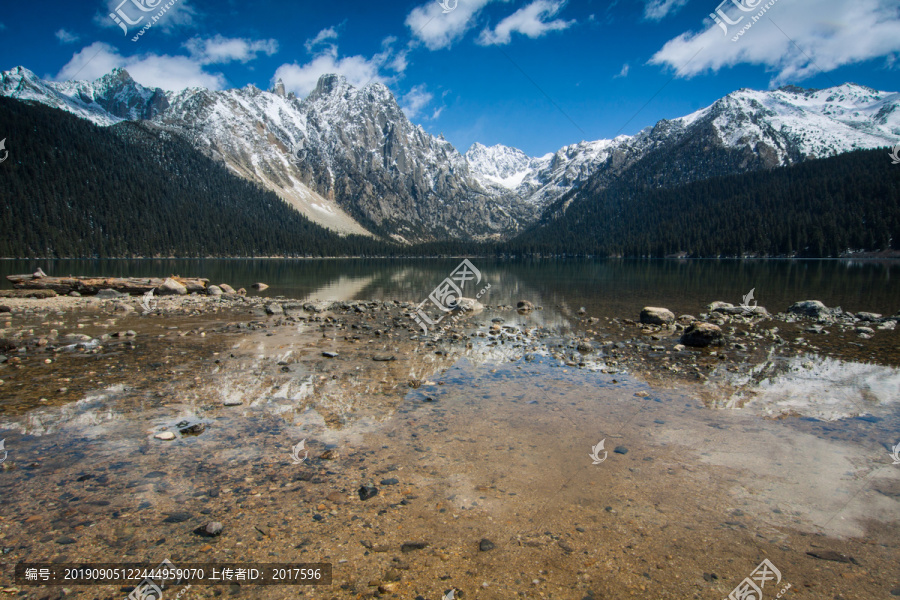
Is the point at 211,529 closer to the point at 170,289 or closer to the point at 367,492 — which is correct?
the point at 367,492

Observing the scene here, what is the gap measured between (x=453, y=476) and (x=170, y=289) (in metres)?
34.2

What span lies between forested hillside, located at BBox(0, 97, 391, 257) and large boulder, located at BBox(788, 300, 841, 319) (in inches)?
6567

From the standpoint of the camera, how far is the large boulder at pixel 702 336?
16.4m

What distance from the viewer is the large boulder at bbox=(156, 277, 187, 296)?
32000 millimetres

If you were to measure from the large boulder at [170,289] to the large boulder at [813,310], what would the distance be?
4323 cm

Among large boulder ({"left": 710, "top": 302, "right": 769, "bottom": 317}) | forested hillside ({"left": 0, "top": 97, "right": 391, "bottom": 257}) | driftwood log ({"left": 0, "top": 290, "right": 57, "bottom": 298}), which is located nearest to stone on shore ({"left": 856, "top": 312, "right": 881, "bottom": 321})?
large boulder ({"left": 710, "top": 302, "right": 769, "bottom": 317})

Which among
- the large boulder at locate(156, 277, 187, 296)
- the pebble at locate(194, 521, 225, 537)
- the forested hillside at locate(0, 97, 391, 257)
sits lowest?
the pebble at locate(194, 521, 225, 537)

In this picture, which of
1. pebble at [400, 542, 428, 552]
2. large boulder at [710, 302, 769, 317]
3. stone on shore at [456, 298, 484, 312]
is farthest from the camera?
stone on shore at [456, 298, 484, 312]

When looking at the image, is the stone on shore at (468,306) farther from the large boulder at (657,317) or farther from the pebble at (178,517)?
the pebble at (178,517)

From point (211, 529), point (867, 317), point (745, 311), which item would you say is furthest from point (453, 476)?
point (867, 317)

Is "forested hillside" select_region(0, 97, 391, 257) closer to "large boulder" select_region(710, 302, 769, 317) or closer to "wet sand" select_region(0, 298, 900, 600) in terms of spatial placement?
"wet sand" select_region(0, 298, 900, 600)

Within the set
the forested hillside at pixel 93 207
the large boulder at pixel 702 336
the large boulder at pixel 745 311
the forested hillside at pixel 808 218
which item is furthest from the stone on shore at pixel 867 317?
the forested hillside at pixel 93 207

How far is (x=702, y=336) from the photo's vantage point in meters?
16.5

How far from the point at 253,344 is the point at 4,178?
676 ft
